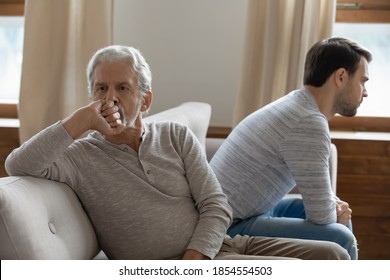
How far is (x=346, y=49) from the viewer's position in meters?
2.49

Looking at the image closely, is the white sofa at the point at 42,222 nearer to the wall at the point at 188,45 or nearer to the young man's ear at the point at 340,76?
the young man's ear at the point at 340,76

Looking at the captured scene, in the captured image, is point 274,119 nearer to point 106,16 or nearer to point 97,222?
point 97,222

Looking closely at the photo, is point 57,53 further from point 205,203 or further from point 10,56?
point 205,203

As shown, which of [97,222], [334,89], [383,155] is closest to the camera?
[97,222]

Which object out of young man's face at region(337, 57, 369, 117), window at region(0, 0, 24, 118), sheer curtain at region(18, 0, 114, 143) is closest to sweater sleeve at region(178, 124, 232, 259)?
young man's face at region(337, 57, 369, 117)

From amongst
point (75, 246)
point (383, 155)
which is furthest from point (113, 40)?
point (75, 246)

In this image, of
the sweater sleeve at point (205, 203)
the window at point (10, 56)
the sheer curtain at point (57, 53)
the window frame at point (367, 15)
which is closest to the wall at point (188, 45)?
the sheer curtain at point (57, 53)

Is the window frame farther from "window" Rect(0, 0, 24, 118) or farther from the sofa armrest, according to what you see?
the sofa armrest

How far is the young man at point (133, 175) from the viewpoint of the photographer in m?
1.92

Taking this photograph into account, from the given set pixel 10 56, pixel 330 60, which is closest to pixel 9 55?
pixel 10 56

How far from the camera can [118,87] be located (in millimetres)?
2033

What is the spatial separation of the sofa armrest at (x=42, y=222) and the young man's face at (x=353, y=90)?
3.35 ft

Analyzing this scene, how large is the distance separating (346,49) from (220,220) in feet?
2.70

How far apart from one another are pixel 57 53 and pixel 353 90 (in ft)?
5.10
